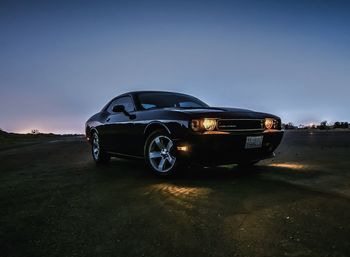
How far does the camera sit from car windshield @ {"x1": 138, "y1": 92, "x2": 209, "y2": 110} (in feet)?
16.7

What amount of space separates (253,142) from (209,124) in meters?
0.74

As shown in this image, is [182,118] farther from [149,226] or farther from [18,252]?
[18,252]

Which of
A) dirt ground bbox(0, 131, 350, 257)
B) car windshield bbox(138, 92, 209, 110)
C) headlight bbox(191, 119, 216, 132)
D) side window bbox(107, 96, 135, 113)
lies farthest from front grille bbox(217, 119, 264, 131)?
side window bbox(107, 96, 135, 113)

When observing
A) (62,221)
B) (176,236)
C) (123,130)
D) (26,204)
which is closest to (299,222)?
(176,236)

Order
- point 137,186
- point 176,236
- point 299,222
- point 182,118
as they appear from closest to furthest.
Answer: point 176,236
point 299,222
point 137,186
point 182,118

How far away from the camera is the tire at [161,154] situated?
4047mm

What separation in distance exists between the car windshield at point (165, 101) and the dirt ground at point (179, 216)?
4.85ft

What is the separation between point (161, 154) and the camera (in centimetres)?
425

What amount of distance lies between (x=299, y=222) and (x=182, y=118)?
205 centimetres

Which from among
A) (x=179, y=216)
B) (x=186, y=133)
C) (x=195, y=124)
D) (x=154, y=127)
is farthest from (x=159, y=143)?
(x=179, y=216)

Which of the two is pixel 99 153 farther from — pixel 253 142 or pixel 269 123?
pixel 269 123

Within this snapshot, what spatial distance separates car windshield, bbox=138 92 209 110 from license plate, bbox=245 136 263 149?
58.1 inches

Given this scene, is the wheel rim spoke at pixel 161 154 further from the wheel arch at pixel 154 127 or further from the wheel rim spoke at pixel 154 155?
the wheel arch at pixel 154 127

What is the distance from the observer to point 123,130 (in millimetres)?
5195
